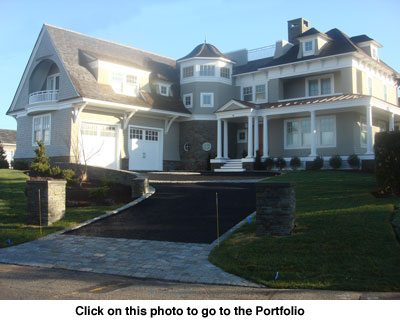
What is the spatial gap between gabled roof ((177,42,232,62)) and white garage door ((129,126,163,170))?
6.17m

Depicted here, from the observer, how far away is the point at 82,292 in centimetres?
598

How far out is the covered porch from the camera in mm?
23406

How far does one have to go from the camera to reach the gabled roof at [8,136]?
142 feet

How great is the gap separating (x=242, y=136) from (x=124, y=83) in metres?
9.38

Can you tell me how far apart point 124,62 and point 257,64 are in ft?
32.7

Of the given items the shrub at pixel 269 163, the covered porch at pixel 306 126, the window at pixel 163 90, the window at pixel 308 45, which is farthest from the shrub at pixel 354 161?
the window at pixel 163 90

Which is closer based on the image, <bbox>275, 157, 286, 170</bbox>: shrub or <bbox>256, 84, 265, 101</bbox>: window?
<bbox>275, 157, 286, 170</bbox>: shrub

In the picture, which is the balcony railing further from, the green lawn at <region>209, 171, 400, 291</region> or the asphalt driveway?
Answer: the green lawn at <region>209, 171, 400, 291</region>

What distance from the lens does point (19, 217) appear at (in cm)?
1280

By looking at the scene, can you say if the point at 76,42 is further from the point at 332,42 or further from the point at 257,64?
the point at 332,42

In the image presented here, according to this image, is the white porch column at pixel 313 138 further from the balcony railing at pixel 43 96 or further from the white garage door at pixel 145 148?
the balcony railing at pixel 43 96

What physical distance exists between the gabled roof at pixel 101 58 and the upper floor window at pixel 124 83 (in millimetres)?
529

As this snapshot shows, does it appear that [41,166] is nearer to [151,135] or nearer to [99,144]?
[99,144]

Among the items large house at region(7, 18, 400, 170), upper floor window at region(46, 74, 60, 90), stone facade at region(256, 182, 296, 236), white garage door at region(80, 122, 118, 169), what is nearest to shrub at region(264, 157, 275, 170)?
large house at region(7, 18, 400, 170)
